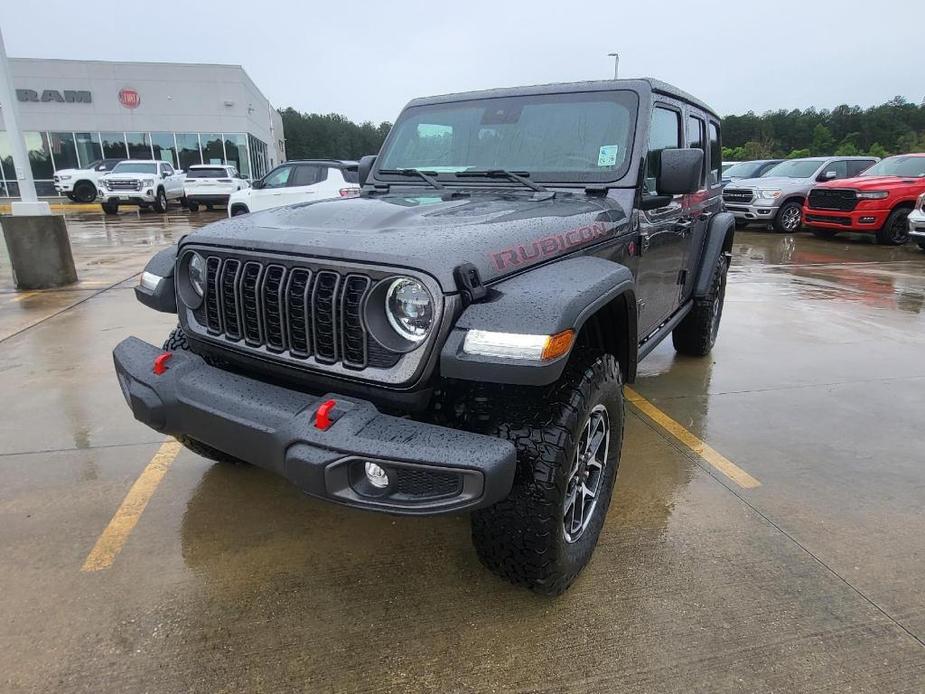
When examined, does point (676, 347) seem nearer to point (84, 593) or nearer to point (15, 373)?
point (84, 593)

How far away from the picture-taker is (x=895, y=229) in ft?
41.6

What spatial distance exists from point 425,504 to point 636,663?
92 cm

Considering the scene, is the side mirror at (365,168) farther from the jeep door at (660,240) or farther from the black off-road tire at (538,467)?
the black off-road tire at (538,467)

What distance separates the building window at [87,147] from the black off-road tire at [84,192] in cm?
832

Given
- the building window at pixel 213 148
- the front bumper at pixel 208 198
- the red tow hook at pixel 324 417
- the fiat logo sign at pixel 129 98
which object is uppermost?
the fiat logo sign at pixel 129 98

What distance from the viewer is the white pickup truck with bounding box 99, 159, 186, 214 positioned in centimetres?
2019

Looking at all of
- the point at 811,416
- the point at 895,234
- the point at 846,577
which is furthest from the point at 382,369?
the point at 895,234

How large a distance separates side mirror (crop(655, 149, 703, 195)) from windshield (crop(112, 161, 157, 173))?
72.6 feet

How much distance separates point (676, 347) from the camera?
532 centimetres

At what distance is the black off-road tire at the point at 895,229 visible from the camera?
12523 mm

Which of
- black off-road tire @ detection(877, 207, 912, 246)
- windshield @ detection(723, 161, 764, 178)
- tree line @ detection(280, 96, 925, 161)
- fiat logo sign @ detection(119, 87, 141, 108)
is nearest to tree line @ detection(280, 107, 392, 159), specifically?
tree line @ detection(280, 96, 925, 161)

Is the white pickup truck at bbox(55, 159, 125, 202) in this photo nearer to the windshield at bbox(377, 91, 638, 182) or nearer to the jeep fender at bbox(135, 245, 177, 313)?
the windshield at bbox(377, 91, 638, 182)

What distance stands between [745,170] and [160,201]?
1862 cm

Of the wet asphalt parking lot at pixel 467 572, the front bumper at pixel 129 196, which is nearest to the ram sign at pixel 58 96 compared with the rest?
the front bumper at pixel 129 196
